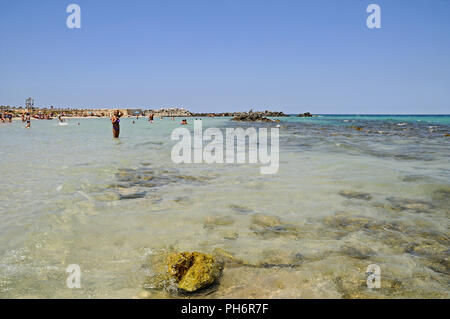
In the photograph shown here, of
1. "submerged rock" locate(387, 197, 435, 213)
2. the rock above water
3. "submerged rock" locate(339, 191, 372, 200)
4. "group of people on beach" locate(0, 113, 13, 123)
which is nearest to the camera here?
the rock above water

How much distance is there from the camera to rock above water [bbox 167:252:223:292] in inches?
111

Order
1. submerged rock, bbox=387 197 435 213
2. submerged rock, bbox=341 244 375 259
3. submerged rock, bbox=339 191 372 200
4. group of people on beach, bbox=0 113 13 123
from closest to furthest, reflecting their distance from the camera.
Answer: submerged rock, bbox=341 244 375 259 < submerged rock, bbox=387 197 435 213 < submerged rock, bbox=339 191 372 200 < group of people on beach, bbox=0 113 13 123

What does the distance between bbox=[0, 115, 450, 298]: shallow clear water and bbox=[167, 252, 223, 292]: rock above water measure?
17 cm

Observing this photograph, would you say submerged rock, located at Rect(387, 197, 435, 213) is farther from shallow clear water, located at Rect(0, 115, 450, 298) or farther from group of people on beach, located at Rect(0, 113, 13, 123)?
group of people on beach, located at Rect(0, 113, 13, 123)

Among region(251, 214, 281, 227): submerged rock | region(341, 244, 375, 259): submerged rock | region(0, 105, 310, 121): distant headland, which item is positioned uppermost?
region(0, 105, 310, 121): distant headland

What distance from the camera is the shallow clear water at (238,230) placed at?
115 inches

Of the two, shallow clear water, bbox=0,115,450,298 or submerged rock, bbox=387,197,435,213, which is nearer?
shallow clear water, bbox=0,115,450,298

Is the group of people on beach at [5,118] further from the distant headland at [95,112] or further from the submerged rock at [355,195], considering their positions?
the submerged rock at [355,195]

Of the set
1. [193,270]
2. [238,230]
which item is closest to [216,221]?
[238,230]

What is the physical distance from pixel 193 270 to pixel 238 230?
1.49m

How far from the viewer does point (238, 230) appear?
14.1 feet

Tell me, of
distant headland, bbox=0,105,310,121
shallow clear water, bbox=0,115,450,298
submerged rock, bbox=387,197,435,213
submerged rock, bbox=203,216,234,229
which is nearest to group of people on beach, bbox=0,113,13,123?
distant headland, bbox=0,105,310,121

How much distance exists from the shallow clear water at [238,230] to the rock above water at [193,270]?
166 millimetres

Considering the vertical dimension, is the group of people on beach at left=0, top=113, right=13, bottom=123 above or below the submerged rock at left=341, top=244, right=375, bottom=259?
above
